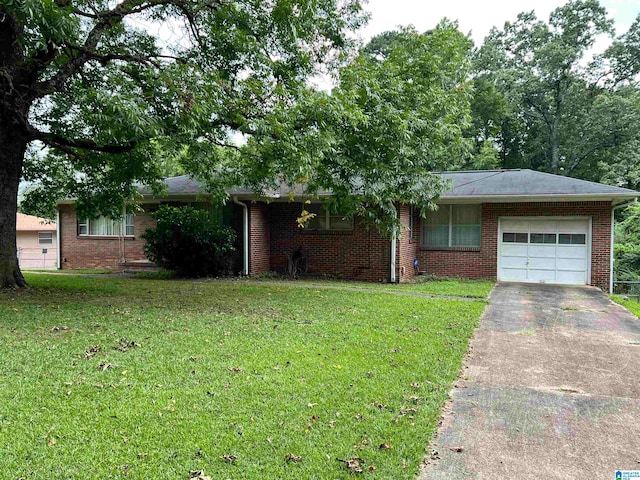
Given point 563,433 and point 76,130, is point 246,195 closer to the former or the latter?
point 76,130

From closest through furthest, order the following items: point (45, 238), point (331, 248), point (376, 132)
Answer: point (376, 132)
point (331, 248)
point (45, 238)

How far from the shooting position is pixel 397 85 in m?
9.59

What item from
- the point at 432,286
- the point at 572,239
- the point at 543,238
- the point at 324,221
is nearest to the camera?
the point at 432,286

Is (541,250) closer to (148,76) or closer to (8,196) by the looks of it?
(148,76)

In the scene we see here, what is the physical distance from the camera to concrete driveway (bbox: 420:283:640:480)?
10.5ft

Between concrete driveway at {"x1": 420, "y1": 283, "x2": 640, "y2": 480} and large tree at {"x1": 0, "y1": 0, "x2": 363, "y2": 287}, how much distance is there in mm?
5104

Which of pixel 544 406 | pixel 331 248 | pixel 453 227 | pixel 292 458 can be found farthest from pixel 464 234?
pixel 292 458

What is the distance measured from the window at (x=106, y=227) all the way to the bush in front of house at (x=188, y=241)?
10.4 feet

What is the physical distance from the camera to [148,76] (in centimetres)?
827

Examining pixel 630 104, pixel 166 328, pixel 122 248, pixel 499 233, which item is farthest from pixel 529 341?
pixel 630 104

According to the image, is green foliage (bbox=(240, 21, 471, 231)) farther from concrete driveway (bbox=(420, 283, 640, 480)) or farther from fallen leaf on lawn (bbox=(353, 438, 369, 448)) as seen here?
fallen leaf on lawn (bbox=(353, 438, 369, 448))

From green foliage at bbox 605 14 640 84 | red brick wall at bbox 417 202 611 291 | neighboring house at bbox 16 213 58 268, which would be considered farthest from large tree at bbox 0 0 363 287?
green foliage at bbox 605 14 640 84

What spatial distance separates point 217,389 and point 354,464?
170cm

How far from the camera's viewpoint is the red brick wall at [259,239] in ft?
48.8
